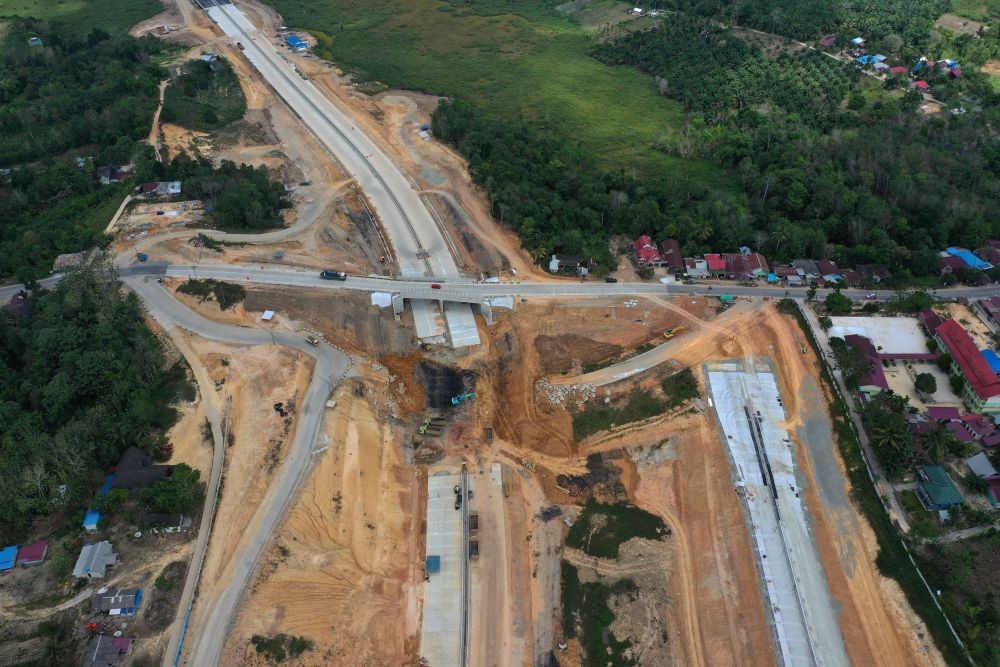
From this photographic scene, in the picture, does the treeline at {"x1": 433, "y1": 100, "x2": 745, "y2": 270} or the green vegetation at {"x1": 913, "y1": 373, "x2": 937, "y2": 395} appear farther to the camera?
the treeline at {"x1": 433, "y1": 100, "x2": 745, "y2": 270}

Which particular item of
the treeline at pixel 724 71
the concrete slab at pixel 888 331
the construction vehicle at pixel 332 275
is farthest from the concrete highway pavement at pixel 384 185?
the treeline at pixel 724 71

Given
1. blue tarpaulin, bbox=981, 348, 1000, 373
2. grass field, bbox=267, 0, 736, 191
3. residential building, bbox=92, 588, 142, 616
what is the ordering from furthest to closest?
1. grass field, bbox=267, 0, 736, 191
2. blue tarpaulin, bbox=981, 348, 1000, 373
3. residential building, bbox=92, 588, 142, 616

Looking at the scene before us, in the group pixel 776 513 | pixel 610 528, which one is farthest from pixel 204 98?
pixel 776 513

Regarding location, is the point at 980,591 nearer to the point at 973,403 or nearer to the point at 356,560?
the point at 973,403

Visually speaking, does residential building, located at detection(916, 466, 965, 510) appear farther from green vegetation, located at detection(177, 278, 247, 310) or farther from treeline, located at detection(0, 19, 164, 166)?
treeline, located at detection(0, 19, 164, 166)

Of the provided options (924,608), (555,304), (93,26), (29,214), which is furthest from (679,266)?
(93,26)

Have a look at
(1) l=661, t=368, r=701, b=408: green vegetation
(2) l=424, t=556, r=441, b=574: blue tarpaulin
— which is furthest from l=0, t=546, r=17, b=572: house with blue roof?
(1) l=661, t=368, r=701, b=408: green vegetation

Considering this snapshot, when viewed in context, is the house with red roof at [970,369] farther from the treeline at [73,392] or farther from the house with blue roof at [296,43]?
the house with blue roof at [296,43]
